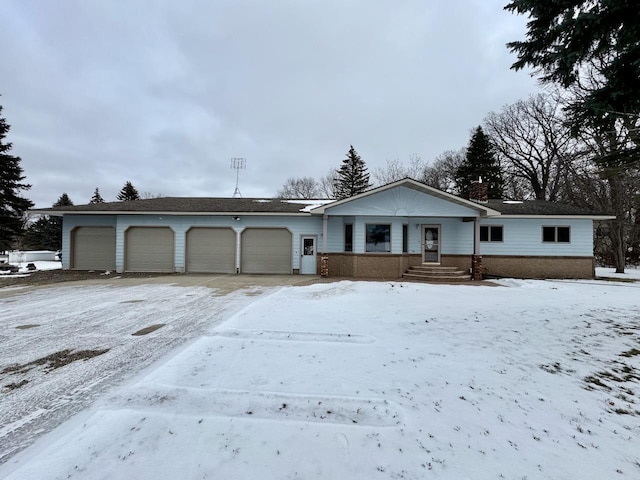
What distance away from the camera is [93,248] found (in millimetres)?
14883

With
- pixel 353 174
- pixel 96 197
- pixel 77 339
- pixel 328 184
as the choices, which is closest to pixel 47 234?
pixel 96 197

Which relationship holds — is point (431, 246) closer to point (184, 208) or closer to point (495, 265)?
point (495, 265)

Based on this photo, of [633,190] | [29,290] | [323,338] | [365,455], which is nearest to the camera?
[365,455]

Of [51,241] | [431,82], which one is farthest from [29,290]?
[51,241]

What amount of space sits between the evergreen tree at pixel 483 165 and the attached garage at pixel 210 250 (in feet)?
78.9

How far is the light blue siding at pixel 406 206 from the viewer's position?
12703 millimetres

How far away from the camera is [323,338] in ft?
15.5

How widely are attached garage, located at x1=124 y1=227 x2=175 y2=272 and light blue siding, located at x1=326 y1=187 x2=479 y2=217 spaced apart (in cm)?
974

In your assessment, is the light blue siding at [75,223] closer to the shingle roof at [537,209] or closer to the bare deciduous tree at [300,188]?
the shingle roof at [537,209]

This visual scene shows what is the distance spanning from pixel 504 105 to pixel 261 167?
3007 cm

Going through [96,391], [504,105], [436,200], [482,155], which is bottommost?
[96,391]

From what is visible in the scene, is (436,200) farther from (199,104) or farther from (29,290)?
(199,104)

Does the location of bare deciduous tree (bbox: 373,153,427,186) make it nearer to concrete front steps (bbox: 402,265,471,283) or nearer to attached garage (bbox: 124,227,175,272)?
concrete front steps (bbox: 402,265,471,283)

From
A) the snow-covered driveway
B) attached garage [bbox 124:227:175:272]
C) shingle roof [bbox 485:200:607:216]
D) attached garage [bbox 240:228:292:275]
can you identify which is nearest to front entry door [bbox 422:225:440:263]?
shingle roof [bbox 485:200:607:216]
